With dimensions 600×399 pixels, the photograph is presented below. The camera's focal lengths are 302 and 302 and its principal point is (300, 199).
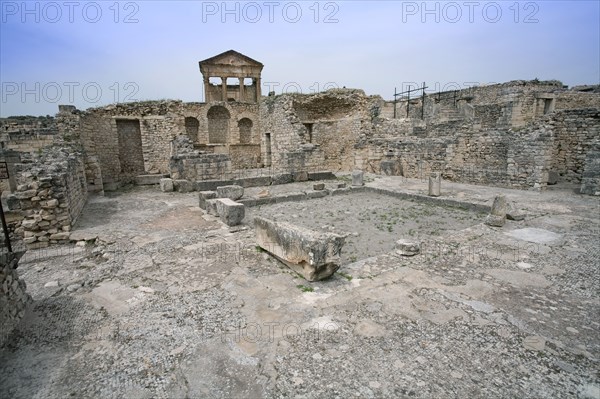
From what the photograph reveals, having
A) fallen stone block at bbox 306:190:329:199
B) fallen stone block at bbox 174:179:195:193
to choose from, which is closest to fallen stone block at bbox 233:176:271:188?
fallen stone block at bbox 174:179:195:193

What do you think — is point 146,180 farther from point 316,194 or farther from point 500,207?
point 500,207

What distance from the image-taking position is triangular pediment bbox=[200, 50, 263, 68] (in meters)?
Result: 27.4

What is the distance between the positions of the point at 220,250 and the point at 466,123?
12.7 meters

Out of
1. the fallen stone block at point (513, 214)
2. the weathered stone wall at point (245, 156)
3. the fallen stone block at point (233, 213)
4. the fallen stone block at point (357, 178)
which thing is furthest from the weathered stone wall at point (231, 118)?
the fallen stone block at point (513, 214)

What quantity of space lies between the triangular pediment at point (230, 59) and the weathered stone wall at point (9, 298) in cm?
2762

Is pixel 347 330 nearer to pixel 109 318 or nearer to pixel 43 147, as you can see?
pixel 109 318

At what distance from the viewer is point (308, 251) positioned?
13.9 ft

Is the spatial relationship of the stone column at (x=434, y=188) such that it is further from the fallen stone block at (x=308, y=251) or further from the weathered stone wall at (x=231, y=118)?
the weathered stone wall at (x=231, y=118)

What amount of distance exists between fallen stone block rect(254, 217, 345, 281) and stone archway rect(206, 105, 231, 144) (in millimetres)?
17470

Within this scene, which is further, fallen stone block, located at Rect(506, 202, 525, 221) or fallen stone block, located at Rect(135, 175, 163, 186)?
fallen stone block, located at Rect(135, 175, 163, 186)

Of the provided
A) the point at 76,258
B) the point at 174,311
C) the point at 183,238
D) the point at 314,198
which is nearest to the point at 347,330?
the point at 174,311

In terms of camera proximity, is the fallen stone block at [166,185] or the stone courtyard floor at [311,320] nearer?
the stone courtyard floor at [311,320]

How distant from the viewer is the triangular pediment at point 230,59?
27391 mm

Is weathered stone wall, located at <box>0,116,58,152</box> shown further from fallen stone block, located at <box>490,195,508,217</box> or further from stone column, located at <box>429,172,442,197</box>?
fallen stone block, located at <box>490,195,508,217</box>
